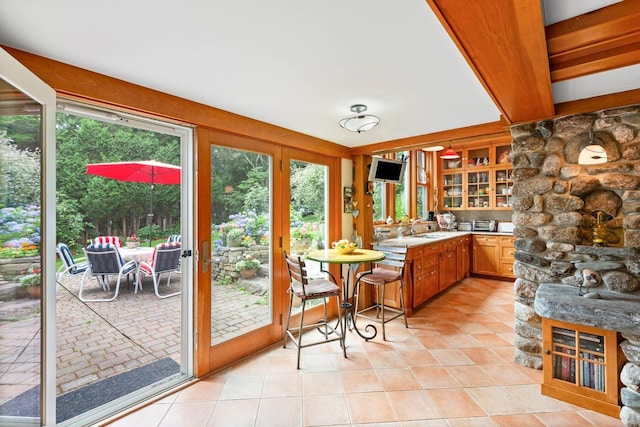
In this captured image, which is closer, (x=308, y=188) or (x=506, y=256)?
(x=308, y=188)

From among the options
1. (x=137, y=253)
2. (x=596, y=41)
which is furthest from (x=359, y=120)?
(x=137, y=253)

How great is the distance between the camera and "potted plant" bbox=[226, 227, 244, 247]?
107 inches

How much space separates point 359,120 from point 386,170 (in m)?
1.55

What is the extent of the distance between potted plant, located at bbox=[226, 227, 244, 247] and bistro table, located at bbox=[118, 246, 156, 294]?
5.68ft

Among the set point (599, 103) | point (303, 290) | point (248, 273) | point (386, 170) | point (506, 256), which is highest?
point (599, 103)

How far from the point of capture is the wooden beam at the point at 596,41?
4.39 ft

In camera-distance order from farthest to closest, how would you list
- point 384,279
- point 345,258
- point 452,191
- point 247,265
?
point 452,191 → point 384,279 → point 247,265 → point 345,258

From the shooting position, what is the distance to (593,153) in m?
2.19

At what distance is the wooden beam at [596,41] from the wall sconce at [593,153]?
66cm

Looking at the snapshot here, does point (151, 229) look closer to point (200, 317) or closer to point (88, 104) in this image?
point (200, 317)

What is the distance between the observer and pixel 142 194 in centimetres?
345

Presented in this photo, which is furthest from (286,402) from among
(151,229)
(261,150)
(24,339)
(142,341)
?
Result: (151,229)

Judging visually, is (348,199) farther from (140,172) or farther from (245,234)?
(140,172)

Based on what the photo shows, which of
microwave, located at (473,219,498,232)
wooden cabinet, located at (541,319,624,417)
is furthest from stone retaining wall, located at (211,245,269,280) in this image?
microwave, located at (473,219,498,232)
